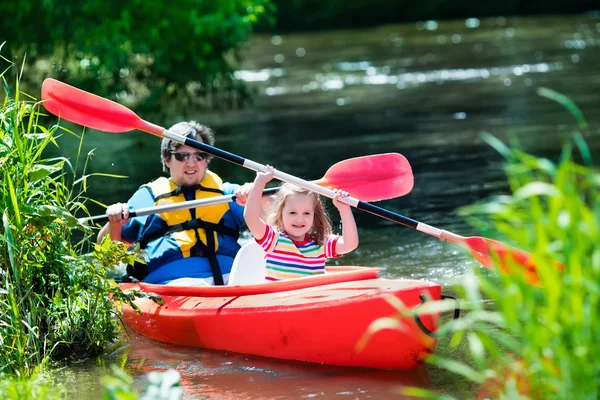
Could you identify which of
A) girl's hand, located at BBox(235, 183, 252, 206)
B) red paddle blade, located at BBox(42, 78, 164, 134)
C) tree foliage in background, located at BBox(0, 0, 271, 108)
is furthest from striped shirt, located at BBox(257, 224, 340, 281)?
tree foliage in background, located at BBox(0, 0, 271, 108)

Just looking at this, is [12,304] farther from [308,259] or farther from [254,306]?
[308,259]

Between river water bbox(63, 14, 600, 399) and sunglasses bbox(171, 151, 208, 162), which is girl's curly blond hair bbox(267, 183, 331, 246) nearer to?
river water bbox(63, 14, 600, 399)

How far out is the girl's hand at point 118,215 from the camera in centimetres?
518

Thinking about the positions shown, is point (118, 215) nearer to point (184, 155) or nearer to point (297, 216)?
point (184, 155)

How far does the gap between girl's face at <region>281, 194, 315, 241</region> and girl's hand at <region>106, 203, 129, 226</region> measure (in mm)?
925

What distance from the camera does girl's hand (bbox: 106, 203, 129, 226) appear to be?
17.0 ft

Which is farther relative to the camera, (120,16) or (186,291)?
(120,16)

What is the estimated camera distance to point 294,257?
185 inches

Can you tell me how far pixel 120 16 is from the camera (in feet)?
36.5

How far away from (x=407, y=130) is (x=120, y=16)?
334 centimetres

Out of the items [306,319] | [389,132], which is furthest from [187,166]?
[389,132]

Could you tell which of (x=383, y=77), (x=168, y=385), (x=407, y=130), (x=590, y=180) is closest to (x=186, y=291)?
Answer: (x=168, y=385)

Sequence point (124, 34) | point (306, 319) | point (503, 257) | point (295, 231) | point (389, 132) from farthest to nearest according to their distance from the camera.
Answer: point (124, 34)
point (389, 132)
point (295, 231)
point (306, 319)
point (503, 257)

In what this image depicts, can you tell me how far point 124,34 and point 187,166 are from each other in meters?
6.08
